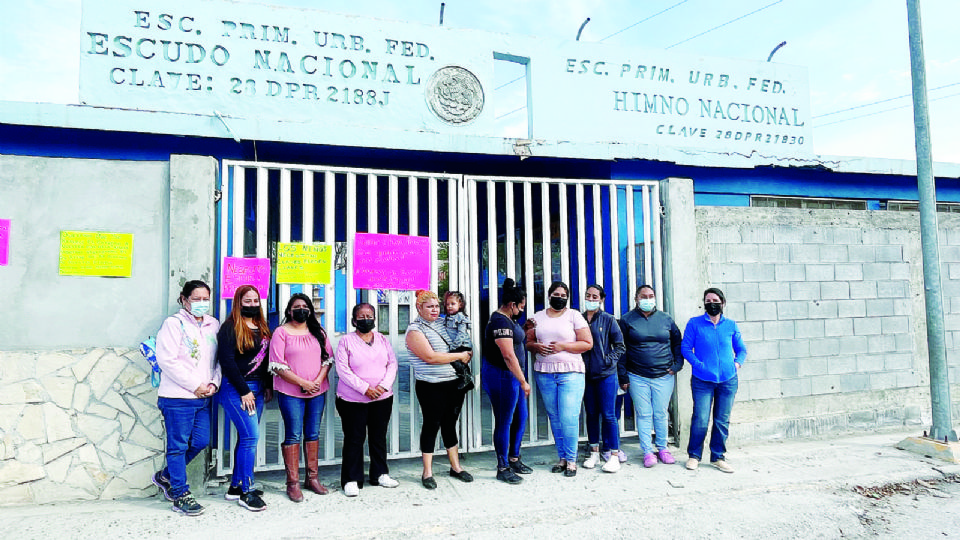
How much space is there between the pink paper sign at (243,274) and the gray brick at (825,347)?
17.7 feet

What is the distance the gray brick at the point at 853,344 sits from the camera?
6.08 metres

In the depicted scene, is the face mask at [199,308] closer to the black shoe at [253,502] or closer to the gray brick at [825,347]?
the black shoe at [253,502]

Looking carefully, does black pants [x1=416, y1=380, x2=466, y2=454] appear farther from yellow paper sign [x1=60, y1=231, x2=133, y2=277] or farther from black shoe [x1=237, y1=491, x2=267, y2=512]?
yellow paper sign [x1=60, y1=231, x2=133, y2=277]

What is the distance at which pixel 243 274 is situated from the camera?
4578 mm

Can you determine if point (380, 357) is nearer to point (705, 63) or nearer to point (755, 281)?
point (755, 281)

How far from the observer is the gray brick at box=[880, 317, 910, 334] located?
6262 mm

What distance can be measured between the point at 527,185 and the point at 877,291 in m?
4.14

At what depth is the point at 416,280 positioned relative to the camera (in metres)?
5.05

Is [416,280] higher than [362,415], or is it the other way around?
[416,280]

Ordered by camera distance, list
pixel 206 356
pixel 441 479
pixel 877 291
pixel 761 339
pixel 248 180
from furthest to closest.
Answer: pixel 248 180 < pixel 877 291 < pixel 761 339 < pixel 441 479 < pixel 206 356

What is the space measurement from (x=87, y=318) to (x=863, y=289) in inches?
291

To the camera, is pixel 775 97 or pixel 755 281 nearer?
pixel 755 281

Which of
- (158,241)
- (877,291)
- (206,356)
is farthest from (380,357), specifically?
(877,291)

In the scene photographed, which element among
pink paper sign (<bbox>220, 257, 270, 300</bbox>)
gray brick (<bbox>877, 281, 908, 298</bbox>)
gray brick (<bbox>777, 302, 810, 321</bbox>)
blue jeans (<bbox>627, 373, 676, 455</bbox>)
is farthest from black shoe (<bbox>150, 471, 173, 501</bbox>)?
gray brick (<bbox>877, 281, 908, 298</bbox>)
